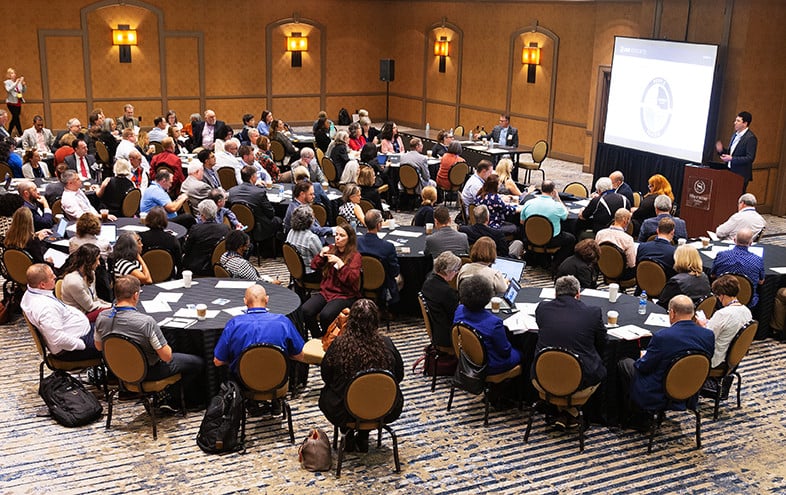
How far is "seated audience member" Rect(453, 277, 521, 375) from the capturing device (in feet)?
22.0

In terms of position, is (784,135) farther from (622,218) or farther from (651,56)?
(622,218)

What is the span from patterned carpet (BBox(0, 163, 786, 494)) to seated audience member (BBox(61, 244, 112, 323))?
90 cm

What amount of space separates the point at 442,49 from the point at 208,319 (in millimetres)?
17204

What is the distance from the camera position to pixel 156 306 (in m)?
7.26

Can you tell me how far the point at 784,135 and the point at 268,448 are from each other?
1160cm

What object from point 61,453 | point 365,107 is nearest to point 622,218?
point 61,453

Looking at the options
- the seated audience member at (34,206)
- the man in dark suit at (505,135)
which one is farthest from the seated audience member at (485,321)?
the man in dark suit at (505,135)

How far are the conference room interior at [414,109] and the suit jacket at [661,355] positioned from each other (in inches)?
18.6

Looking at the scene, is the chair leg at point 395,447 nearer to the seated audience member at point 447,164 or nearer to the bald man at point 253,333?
the bald man at point 253,333

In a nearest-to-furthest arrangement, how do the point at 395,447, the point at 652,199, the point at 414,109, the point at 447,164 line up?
the point at 395,447
the point at 652,199
the point at 447,164
the point at 414,109

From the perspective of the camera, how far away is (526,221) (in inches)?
418

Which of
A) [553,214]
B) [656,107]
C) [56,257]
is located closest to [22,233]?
[56,257]

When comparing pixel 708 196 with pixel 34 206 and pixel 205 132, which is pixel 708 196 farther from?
Answer: pixel 205 132

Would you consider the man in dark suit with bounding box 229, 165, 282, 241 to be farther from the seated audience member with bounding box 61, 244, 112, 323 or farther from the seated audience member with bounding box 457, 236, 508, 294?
the seated audience member with bounding box 457, 236, 508, 294
